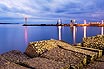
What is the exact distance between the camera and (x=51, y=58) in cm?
528

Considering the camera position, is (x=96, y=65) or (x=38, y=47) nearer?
(x=96, y=65)

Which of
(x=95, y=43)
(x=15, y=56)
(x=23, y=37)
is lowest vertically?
(x=23, y=37)

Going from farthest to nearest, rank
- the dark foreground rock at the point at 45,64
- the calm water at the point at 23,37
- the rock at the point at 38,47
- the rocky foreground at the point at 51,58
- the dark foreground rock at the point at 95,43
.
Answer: the calm water at the point at 23,37 → the dark foreground rock at the point at 95,43 → the rock at the point at 38,47 → the rocky foreground at the point at 51,58 → the dark foreground rock at the point at 45,64

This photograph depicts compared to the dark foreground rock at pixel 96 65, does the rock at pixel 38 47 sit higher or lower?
higher

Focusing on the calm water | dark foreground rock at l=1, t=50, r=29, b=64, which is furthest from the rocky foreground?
the calm water

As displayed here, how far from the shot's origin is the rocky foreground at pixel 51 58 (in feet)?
14.9

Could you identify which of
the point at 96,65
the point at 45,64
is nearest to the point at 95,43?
the point at 96,65

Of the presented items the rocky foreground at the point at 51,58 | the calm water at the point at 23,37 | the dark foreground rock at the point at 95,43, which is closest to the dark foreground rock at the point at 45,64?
the rocky foreground at the point at 51,58

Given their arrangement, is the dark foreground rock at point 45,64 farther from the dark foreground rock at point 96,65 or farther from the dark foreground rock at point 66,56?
the dark foreground rock at point 96,65

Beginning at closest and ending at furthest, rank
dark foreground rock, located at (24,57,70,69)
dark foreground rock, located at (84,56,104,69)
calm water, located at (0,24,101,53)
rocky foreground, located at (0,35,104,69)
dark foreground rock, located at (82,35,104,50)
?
1. dark foreground rock, located at (24,57,70,69)
2. rocky foreground, located at (0,35,104,69)
3. dark foreground rock, located at (84,56,104,69)
4. dark foreground rock, located at (82,35,104,50)
5. calm water, located at (0,24,101,53)

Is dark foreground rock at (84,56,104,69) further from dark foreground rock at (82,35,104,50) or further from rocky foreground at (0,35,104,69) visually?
dark foreground rock at (82,35,104,50)

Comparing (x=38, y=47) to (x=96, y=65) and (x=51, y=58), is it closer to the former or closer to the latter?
(x=51, y=58)

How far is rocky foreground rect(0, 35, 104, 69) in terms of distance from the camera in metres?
4.55

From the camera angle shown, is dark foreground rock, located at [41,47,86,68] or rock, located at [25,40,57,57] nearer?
dark foreground rock, located at [41,47,86,68]
